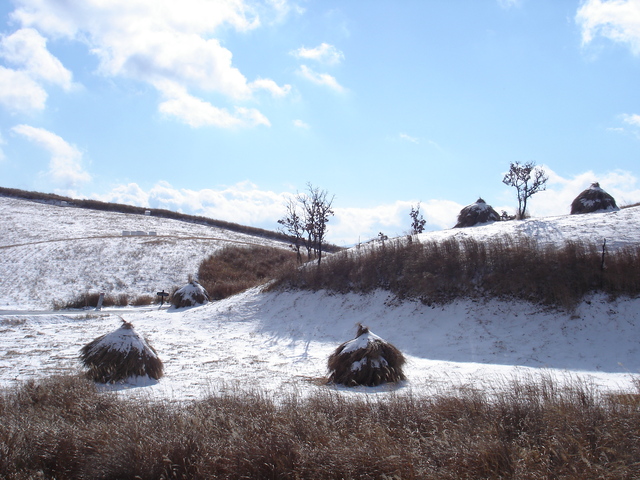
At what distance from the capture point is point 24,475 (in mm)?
4684

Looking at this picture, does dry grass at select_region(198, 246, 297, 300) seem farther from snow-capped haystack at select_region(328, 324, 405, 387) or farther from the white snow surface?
snow-capped haystack at select_region(328, 324, 405, 387)

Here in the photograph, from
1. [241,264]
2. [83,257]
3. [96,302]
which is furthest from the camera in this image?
[241,264]

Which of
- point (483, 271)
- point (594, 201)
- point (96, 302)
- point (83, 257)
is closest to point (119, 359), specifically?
point (483, 271)

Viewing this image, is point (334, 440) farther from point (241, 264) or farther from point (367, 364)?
point (241, 264)

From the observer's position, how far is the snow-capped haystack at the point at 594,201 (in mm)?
19266

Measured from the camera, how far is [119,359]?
838 centimetres

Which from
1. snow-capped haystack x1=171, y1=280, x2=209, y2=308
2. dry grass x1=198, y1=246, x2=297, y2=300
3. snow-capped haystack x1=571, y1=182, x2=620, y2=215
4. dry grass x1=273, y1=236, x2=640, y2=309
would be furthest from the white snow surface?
dry grass x1=198, y1=246, x2=297, y2=300

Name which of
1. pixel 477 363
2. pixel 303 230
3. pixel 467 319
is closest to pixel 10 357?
pixel 477 363

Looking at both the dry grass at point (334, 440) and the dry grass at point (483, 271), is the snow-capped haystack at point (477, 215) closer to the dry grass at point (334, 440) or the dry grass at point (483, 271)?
the dry grass at point (483, 271)

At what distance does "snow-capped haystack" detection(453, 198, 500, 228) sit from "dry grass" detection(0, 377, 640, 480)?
16.0 metres

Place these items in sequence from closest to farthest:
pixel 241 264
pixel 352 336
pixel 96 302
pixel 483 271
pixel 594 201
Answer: pixel 352 336 < pixel 483 271 < pixel 594 201 < pixel 96 302 < pixel 241 264

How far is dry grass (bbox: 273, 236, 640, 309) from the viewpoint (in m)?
12.2

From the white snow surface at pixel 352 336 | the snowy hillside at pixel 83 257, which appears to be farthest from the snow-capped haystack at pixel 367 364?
the snowy hillside at pixel 83 257

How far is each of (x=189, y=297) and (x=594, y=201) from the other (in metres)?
19.6
